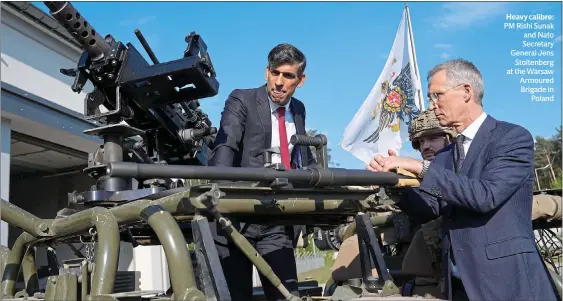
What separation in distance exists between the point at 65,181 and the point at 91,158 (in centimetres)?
1123

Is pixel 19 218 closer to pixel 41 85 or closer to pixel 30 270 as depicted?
pixel 30 270

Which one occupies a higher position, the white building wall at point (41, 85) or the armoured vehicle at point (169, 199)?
the white building wall at point (41, 85)

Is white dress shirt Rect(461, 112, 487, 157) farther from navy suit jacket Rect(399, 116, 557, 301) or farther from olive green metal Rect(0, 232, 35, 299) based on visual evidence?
olive green metal Rect(0, 232, 35, 299)

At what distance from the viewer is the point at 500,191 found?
258cm

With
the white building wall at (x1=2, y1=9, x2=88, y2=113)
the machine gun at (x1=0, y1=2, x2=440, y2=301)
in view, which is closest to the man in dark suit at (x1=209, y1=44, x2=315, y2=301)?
the machine gun at (x1=0, y1=2, x2=440, y2=301)

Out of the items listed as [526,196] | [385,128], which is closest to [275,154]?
[526,196]

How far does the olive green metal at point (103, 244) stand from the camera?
7.23 ft

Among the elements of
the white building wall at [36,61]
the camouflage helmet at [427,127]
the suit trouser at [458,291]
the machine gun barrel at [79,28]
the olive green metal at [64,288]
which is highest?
the white building wall at [36,61]

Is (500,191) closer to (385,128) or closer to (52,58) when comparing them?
(385,128)

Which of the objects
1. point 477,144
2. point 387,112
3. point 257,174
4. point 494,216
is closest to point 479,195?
point 494,216

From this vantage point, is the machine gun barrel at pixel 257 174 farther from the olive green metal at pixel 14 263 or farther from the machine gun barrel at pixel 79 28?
the machine gun barrel at pixel 79 28

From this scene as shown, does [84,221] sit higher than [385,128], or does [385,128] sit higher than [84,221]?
[385,128]

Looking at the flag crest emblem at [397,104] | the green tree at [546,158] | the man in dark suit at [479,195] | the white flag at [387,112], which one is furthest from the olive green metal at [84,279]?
the green tree at [546,158]

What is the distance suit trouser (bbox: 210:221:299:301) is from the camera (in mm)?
3092
